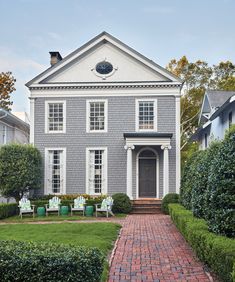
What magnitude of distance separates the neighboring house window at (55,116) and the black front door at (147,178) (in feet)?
15.5

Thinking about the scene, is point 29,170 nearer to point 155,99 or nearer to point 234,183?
point 155,99

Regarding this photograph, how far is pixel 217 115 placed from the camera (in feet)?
71.1

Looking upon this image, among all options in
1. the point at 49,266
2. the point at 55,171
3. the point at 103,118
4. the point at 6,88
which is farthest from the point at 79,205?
the point at 6,88

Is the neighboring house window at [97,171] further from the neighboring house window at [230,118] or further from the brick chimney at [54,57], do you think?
the neighboring house window at [230,118]

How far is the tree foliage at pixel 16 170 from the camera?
66.0 feet

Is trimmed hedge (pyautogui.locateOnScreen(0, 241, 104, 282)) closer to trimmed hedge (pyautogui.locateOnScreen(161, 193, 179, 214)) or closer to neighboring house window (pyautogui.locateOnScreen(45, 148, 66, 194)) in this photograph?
trimmed hedge (pyautogui.locateOnScreen(161, 193, 179, 214))

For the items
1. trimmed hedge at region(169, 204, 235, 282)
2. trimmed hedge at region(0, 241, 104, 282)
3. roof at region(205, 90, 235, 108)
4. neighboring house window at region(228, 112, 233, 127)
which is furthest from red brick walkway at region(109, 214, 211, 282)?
roof at region(205, 90, 235, 108)

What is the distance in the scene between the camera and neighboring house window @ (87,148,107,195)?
21.8 m

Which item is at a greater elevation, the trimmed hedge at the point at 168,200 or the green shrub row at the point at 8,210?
the trimmed hedge at the point at 168,200

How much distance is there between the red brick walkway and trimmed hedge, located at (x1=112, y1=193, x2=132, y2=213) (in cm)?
665

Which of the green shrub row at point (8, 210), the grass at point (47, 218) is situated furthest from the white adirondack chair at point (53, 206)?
the green shrub row at point (8, 210)

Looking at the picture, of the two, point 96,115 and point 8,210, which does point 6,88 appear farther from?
point 8,210

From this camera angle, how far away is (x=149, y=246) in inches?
415

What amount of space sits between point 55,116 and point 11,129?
548 cm
